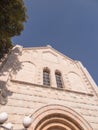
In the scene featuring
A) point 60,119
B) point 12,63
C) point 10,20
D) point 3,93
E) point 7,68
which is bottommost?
point 60,119

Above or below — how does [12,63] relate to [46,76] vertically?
below

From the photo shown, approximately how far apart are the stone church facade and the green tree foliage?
→ 1670mm

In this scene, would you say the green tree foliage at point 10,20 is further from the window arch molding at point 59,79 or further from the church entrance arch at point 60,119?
the church entrance arch at point 60,119

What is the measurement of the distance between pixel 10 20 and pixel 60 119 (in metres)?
6.02

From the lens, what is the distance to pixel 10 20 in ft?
31.9

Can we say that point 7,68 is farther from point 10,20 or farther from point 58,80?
point 58,80

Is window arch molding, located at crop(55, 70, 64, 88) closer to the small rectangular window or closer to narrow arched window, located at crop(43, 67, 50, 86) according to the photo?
the small rectangular window

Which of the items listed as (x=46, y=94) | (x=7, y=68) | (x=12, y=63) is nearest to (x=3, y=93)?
(x=7, y=68)

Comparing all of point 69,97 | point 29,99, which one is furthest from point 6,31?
point 69,97

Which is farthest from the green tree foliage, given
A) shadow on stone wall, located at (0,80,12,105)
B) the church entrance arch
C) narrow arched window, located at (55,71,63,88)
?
the church entrance arch

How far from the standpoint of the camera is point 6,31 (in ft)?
32.5

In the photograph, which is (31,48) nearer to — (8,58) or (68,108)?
(8,58)

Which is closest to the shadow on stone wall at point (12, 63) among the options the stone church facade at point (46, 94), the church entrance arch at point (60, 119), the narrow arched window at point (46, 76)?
the stone church facade at point (46, 94)

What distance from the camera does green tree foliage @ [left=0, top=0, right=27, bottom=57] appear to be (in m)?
9.30
